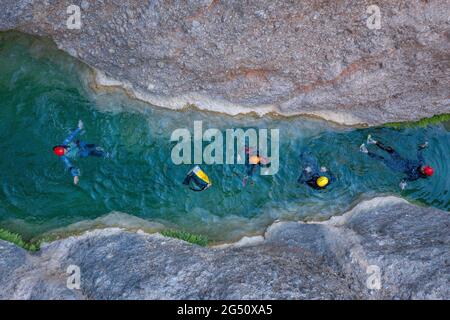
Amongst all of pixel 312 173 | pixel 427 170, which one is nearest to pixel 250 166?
pixel 312 173

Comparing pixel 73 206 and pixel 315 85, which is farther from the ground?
pixel 315 85

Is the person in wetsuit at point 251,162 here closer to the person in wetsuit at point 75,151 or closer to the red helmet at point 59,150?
the person in wetsuit at point 75,151

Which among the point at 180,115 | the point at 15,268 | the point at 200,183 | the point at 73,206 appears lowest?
the point at 15,268

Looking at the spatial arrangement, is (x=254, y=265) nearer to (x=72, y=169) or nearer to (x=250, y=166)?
(x=250, y=166)

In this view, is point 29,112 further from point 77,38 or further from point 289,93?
point 289,93

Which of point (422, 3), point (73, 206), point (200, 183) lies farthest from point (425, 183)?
point (73, 206)

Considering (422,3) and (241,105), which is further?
(241,105)
